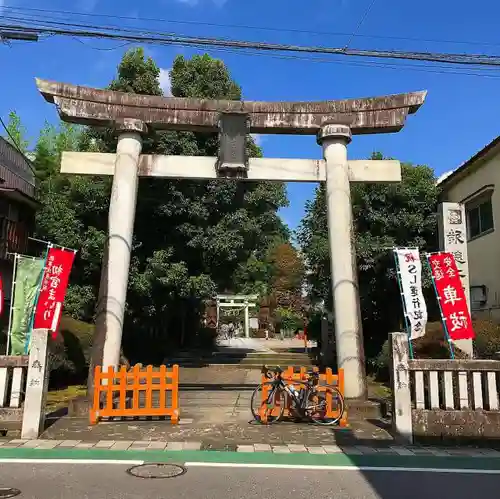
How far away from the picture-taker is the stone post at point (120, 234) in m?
10.4

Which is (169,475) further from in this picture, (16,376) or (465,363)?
(465,363)

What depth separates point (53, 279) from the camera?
35.2ft

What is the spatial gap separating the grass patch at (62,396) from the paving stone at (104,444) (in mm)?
3232

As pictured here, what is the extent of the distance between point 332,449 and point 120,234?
6280 mm

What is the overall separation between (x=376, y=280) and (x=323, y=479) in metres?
10.8

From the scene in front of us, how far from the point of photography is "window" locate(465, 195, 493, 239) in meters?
15.5

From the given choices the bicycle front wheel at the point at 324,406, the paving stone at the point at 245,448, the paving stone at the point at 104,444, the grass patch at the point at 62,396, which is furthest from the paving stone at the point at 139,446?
the grass patch at the point at 62,396

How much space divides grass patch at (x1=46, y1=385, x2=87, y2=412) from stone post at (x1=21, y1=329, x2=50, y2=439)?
2.43 meters

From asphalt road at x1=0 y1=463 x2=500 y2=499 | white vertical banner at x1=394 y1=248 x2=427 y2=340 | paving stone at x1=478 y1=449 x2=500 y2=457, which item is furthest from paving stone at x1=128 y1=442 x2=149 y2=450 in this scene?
white vertical banner at x1=394 y1=248 x2=427 y2=340

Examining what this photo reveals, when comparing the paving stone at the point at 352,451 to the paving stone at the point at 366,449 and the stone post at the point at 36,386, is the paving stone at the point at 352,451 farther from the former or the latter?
the stone post at the point at 36,386

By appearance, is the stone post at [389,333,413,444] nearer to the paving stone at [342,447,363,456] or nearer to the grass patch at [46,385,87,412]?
the paving stone at [342,447,363,456]

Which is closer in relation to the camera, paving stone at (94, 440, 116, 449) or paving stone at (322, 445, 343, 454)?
paving stone at (322, 445, 343, 454)

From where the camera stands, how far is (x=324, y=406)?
9.33 meters

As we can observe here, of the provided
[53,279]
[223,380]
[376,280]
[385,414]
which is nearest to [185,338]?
[223,380]
